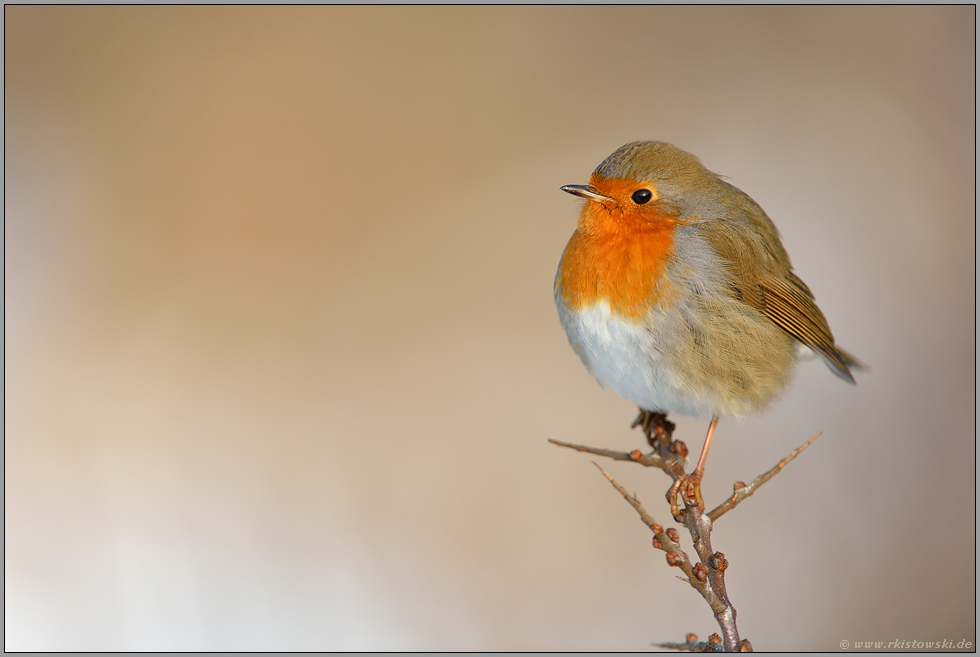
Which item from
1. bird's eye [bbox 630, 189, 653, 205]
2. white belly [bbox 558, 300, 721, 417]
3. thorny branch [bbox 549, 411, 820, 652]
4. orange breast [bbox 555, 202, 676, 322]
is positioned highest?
bird's eye [bbox 630, 189, 653, 205]

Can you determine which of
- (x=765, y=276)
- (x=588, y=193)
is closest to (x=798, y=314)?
(x=765, y=276)

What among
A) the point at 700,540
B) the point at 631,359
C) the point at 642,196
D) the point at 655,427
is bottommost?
the point at 700,540

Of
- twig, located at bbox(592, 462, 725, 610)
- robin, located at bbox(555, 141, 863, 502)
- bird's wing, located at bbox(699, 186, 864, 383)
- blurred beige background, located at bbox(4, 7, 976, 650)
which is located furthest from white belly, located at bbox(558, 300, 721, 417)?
blurred beige background, located at bbox(4, 7, 976, 650)

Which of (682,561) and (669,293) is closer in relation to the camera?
(682,561)

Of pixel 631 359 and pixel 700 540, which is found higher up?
pixel 631 359

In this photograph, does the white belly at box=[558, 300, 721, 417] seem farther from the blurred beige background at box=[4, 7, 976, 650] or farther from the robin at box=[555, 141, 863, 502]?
the blurred beige background at box=[4, 7, 976, 650]

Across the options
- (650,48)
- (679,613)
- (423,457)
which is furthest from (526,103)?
(679,613)

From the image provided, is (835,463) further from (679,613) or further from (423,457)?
(423,457)

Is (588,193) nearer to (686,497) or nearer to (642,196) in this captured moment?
(642,196)
